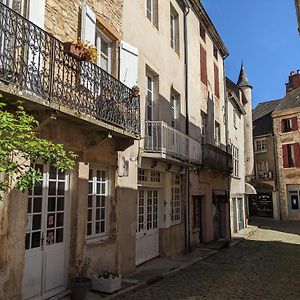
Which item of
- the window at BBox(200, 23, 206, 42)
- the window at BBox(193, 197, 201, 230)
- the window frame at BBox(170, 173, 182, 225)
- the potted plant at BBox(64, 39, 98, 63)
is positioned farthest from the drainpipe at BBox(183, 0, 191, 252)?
the potted plant at BBox(64, 39, 98, 63)

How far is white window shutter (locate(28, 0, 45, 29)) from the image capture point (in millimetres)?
6144

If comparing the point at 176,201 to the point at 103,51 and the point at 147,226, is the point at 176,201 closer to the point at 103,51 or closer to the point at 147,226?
the point at 147,226

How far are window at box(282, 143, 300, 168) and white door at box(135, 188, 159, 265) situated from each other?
936 inches

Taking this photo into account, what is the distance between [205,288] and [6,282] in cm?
462

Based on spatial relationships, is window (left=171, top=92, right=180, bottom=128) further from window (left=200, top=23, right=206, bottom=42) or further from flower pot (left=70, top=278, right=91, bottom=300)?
flower pot (left=70, top=278, right=91, bottom=300)

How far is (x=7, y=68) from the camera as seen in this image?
201 inches

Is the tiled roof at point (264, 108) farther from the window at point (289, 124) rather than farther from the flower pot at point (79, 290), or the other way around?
the flower pot at point (79, 290)

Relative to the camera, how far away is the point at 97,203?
8.31 metres

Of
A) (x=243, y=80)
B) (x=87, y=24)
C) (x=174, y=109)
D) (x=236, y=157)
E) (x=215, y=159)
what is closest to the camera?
(x=87, y=24)

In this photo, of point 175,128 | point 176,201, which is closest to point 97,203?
point 175,128

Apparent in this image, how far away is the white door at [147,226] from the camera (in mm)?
10352

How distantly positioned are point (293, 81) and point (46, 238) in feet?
118

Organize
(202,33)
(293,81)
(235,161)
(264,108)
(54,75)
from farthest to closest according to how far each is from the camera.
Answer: (264,108) → (293,81) → (235,161) → (202,33) → (54,75)

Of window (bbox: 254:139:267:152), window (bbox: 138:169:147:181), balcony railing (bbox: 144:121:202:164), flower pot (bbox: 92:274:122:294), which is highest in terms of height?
window (bbox: 254:139:267:152)
